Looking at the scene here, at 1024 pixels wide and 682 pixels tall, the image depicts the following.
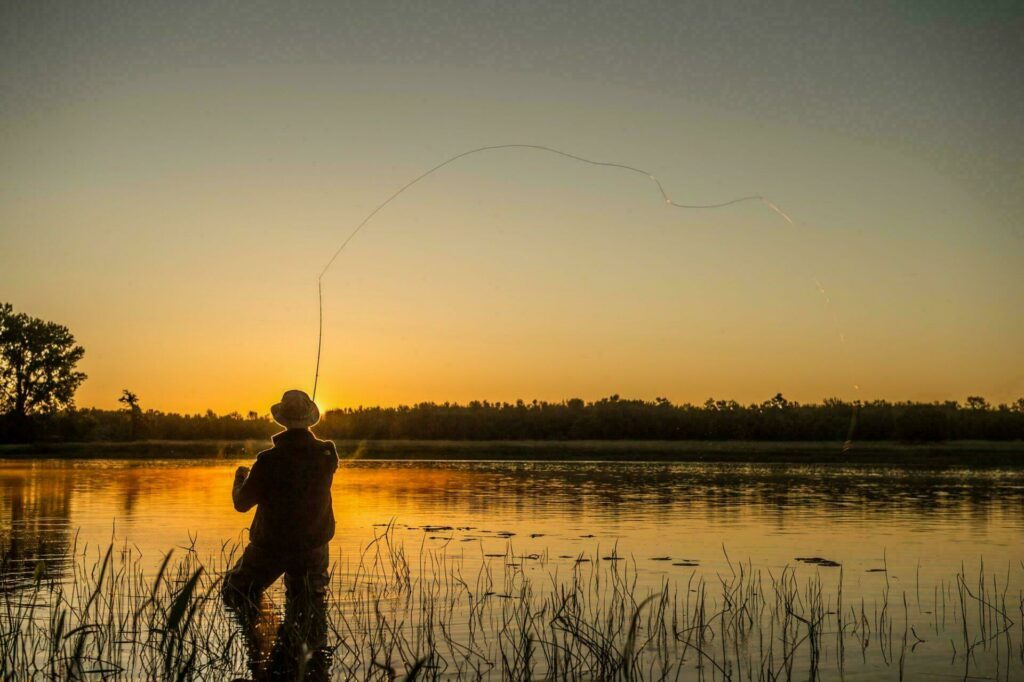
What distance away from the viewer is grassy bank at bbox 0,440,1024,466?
56.6 metres

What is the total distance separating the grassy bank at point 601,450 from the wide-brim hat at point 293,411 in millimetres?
45836

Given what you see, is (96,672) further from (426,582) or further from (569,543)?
(569,543)

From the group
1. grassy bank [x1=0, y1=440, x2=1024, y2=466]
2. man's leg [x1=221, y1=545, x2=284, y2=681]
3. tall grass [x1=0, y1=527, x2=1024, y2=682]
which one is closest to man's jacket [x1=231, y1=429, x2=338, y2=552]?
man's leg [x1=221, y1=545, x2=284, y2=681]

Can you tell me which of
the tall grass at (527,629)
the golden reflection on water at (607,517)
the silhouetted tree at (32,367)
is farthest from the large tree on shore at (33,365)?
the tall grass at (527,629)

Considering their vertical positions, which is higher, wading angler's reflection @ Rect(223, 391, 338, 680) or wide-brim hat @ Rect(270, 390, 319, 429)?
wide-brim hat @ Rect(270, 390, 319, 429)

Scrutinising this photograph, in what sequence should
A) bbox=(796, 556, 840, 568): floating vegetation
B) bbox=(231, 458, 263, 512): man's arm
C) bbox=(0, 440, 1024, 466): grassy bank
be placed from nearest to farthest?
bbox=(231, 458, 263, 512): man's arm, bbox=(796, 556, 840, 568): floating vegetation, bbox=(0, 440, 1024, 466): grassy bank

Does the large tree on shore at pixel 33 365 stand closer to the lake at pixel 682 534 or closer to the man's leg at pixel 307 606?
the lake at pixel 682 534

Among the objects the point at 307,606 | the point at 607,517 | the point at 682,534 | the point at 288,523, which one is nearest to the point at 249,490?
the point at 288,523

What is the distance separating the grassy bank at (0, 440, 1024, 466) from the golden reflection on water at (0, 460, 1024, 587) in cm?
2077

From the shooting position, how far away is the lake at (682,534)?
10.0 metres

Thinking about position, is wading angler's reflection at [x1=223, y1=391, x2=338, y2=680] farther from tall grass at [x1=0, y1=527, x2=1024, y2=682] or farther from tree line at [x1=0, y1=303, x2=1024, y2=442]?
tree line at [x1=0, y1=303, x2=1024, y2=442]

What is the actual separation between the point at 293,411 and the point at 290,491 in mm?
577

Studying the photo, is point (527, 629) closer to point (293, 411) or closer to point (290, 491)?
point (290, 491)

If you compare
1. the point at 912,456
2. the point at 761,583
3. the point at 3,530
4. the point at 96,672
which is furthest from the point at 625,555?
the point at 912,456
